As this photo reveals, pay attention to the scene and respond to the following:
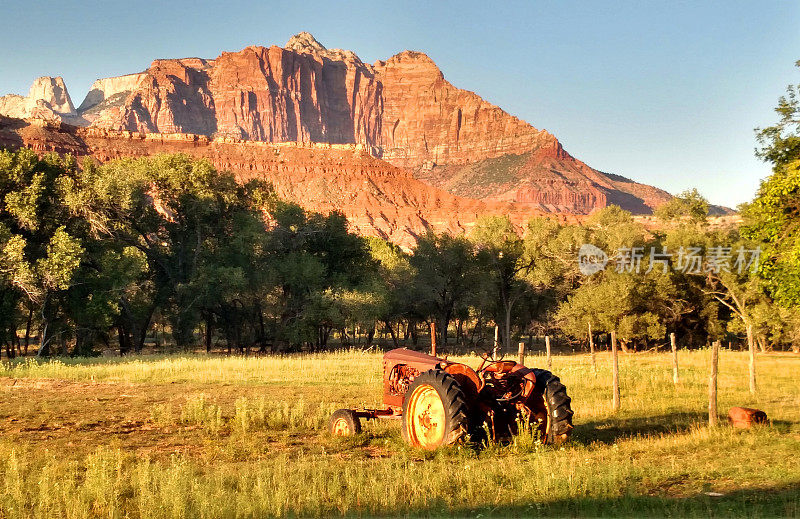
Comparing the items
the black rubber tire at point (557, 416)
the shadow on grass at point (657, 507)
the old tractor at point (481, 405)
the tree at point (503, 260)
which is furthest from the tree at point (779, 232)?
the tree at point (503, 260)

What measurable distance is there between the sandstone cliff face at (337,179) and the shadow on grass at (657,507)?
413ft

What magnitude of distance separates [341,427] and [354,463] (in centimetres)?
258

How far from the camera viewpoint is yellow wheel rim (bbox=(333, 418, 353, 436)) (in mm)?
12368

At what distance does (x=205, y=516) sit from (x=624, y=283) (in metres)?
39.3

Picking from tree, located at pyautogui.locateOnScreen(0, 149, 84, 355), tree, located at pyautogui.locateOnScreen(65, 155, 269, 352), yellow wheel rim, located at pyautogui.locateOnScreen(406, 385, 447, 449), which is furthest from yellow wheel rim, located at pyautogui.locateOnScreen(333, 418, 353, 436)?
tree, located at pyautogui.locateOnScreen(65, 155, 269, 352)

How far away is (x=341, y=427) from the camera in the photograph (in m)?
12.5

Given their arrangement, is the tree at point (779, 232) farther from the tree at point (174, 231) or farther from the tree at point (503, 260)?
the tree at point (503, 260)

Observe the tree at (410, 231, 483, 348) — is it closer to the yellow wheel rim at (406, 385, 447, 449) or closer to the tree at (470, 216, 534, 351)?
the tree at (470, 216, 534, 351)

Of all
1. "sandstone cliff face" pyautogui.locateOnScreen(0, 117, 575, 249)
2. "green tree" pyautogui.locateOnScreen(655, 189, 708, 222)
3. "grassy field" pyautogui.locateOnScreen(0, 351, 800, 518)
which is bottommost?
"grassy field" pyautogui.locateOnScreen(0, 351, 800, 518)

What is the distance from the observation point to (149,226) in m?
41.0

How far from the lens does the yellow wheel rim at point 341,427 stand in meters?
12.4

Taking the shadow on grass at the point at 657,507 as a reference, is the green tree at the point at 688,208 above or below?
above

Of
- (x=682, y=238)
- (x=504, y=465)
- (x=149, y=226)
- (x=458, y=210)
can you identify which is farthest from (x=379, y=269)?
(x=458, y=210)

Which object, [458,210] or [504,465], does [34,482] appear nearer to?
[504,465]
